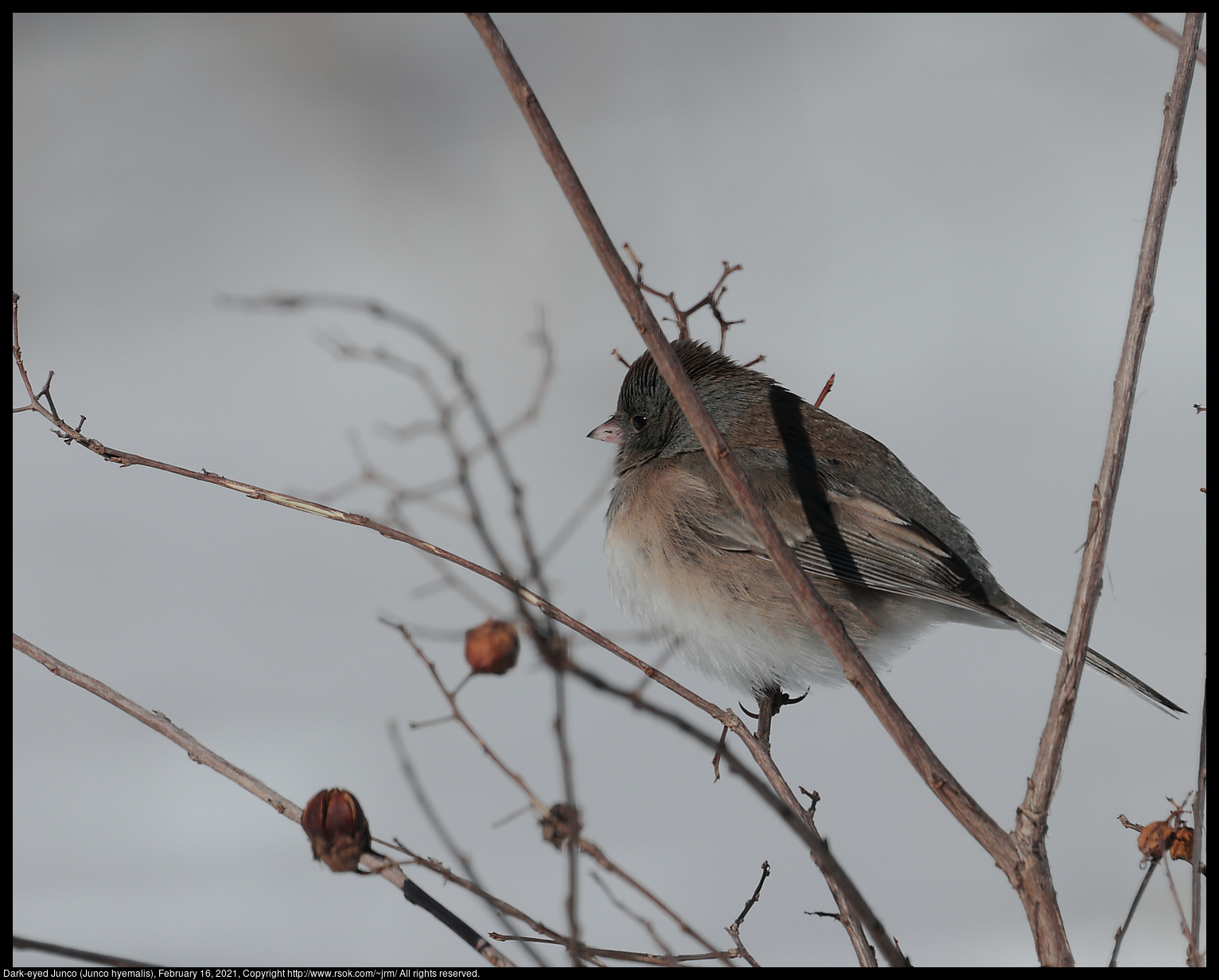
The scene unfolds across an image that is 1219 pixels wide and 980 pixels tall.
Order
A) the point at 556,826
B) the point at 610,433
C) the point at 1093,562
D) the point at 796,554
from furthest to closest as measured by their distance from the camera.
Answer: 1. the point at 610,433
2. the point at 796,554
3. the point at 1093,562
4. the point at 556,826

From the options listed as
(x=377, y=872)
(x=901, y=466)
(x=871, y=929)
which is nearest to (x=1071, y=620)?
(x=871, y=929)

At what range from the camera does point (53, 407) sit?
92cm

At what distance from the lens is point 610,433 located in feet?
5.41

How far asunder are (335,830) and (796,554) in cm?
83

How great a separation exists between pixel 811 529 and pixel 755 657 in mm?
203

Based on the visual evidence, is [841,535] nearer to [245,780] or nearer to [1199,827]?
[1199,827]

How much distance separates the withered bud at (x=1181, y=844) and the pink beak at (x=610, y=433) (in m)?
1.02

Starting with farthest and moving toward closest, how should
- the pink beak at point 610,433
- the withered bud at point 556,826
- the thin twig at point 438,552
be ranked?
the pink beak at point 610,433, the thin twig at point 438,552, the withered bud at point 556,826

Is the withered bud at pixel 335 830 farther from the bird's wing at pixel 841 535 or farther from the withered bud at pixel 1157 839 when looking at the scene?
the bird's wing at pixel 841 535

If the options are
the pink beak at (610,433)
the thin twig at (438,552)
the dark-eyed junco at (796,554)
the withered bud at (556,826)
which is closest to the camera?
the withered bud at (556,826)

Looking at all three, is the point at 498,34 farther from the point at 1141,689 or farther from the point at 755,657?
the point at 1141,689

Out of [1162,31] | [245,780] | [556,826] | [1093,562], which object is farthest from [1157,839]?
[245,780]

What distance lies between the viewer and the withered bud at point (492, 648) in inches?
27.1

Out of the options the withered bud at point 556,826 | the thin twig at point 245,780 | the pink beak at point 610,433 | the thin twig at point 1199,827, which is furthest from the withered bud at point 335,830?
the pink beak at point 610,433
